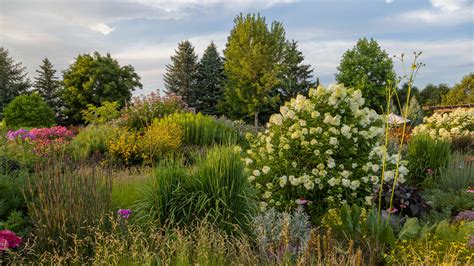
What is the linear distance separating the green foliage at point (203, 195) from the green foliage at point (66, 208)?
565 mm

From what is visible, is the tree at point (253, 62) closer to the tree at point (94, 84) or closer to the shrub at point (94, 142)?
the tree at point (94, 84)

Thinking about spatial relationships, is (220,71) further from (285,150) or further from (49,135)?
(285,150)

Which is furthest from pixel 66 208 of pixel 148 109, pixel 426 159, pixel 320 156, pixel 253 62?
pixel 253 62

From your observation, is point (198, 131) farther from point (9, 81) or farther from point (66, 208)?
point (9, 81)

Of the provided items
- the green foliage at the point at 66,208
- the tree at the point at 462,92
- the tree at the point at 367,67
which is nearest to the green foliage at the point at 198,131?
the green foliage at the point at 66,208

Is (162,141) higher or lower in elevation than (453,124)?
higher

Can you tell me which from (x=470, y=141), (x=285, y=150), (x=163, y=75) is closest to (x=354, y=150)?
(x=285, y=150)

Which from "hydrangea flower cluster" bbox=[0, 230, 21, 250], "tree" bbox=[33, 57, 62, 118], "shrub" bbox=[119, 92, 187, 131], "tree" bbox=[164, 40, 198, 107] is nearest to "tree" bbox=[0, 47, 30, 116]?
"tree" bbox=[33, 57, 62, 118]

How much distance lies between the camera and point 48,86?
4069 cm

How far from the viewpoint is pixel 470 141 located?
13555mm

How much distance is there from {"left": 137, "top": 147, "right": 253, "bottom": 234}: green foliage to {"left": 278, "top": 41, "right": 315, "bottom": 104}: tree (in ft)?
101

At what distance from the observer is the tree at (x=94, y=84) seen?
126ft

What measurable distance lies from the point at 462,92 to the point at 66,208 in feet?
177

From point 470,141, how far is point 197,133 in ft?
28.3
